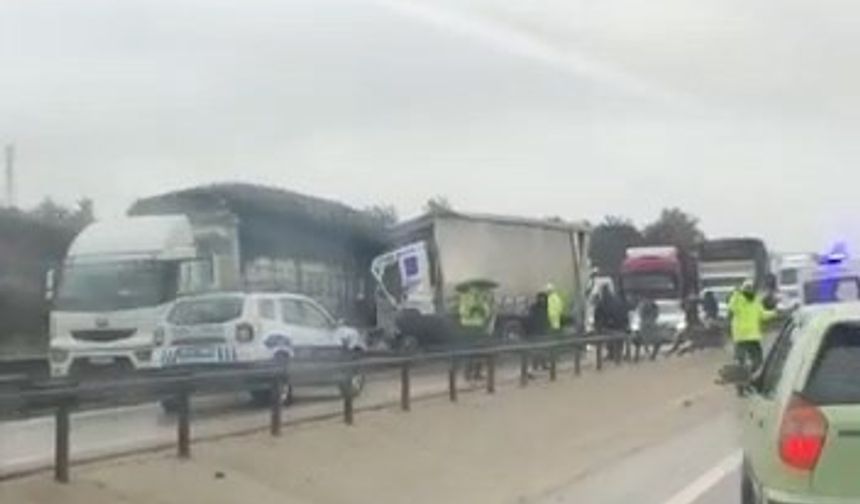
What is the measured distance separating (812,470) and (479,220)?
1247 inches

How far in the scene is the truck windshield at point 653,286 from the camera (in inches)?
2355

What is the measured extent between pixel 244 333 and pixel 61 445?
10227 millimetres

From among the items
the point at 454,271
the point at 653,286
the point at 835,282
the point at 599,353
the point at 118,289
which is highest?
the point at 454,271

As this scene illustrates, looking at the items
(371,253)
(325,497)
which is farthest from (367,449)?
(371,253)

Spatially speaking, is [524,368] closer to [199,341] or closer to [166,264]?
[166,264]

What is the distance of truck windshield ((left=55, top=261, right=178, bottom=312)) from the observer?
1024 inches

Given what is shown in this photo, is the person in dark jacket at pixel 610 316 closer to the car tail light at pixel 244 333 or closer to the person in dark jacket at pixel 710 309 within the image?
the person in dark jacket at pixel 710 309

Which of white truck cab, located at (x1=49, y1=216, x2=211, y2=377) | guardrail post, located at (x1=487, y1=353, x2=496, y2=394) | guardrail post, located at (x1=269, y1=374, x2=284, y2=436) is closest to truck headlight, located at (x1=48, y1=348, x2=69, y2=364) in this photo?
white truck cab, located at (x1=49, y1=216, x2=211, y2=377)

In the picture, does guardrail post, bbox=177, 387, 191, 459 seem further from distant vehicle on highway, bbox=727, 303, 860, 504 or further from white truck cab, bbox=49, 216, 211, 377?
white truck cab, bbox=49, 216, 211, 377

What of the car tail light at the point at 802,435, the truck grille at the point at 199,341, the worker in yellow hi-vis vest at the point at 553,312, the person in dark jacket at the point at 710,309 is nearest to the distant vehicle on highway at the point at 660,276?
the person in dark jacket at the point at 710,309

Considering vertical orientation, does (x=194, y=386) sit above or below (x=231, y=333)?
below

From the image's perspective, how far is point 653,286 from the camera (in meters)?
60.3

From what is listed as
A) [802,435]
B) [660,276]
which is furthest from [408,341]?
[660,276]

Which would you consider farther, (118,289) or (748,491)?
(118,289)
